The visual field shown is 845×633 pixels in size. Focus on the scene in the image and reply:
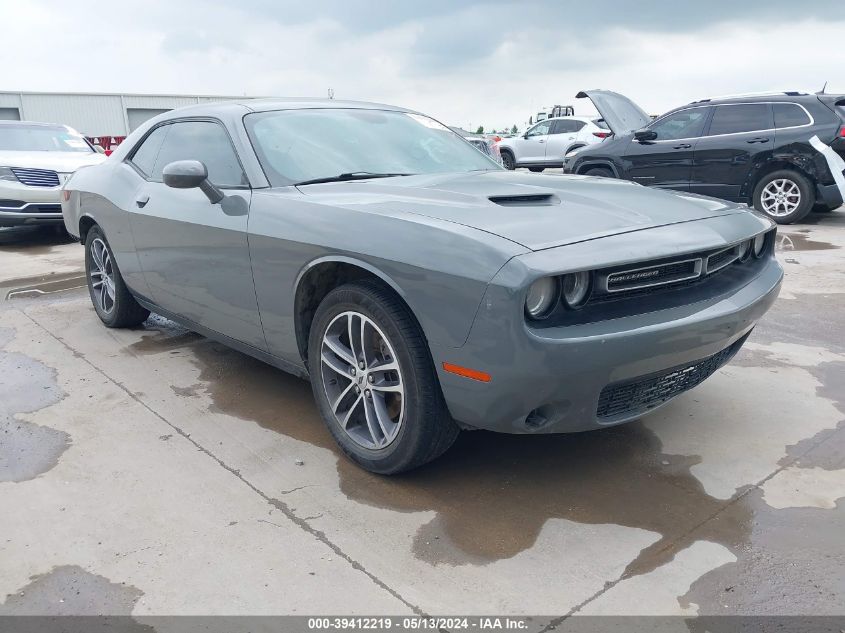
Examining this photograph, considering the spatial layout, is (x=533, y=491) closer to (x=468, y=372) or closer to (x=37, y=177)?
(x=468, y=372)

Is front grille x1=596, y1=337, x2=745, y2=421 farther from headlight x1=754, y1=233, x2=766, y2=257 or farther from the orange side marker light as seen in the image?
headlight x1=754, y1=233, x2=766, y2=257

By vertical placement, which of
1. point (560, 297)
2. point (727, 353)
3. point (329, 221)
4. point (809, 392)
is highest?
point (329, 221)

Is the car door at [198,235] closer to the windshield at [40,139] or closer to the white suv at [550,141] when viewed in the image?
the windshield at [40,139]

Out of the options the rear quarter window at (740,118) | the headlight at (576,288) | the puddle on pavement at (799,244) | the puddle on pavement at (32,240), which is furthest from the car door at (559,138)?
the headlight at (576,288)

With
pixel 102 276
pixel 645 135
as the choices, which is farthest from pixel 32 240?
pixel 645 135

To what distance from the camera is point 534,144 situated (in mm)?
19531

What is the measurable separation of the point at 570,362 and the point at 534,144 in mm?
18207

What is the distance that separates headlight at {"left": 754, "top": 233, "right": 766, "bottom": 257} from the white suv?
610 inches

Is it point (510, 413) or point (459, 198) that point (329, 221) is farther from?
point (510, 413)

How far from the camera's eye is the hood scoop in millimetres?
2697

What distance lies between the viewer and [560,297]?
229cm

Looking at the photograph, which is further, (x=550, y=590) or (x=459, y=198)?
(x=459, y=198)

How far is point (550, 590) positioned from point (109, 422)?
2284 millimetres

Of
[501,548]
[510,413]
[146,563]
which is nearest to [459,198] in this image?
[510,413]
